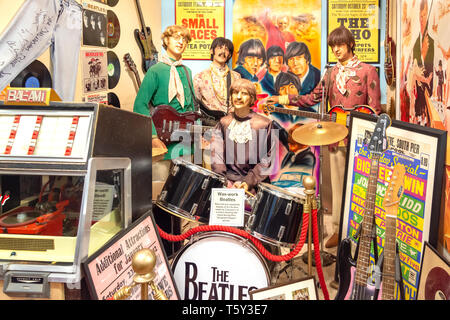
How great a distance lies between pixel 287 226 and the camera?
248cm

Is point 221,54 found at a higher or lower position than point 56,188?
higher

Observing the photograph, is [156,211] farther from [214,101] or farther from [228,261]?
[214,101]

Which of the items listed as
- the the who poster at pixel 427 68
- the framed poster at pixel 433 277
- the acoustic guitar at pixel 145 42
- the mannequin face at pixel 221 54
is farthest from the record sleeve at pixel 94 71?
the framed poster at pixel 433 277

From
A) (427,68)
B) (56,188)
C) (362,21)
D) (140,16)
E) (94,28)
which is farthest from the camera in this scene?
(362,21)

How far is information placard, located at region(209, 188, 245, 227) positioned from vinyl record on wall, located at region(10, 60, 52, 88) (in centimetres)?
142

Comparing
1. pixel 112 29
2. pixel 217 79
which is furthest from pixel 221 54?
pixel 112 29

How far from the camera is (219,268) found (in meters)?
2.40

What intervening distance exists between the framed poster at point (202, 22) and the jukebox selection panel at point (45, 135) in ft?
11.8

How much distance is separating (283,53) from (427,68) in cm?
297

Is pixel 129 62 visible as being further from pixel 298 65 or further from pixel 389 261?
pixel 389 261

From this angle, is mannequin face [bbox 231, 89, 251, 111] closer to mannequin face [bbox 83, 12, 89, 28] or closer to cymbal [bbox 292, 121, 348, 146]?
cymbal [bbox 292, 121, 348, 146]

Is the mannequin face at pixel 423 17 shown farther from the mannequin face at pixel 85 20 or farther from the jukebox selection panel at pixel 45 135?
the mannequin face at pixel 85 20

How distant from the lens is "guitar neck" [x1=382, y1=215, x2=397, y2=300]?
180 centimetres

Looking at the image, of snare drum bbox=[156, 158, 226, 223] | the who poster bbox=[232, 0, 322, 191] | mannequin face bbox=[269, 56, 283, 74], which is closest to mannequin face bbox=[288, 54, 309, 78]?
the who poster bbox=[232, 0, 322, 191]
